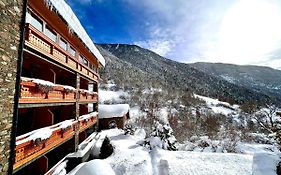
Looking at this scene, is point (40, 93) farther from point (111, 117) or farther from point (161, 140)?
point (111, 117)

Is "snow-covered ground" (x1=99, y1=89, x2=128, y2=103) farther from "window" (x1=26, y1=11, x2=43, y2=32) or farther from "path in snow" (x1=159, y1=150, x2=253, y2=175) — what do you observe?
"window" (x1=26, y1=11, x2=43, y2=32)

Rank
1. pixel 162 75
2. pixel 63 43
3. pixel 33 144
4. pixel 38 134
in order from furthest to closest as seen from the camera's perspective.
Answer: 1. pixel 162 75
2. pixel 63 43
3. pixel 38 134
4. pixel 33 144

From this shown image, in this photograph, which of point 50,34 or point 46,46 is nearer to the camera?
point 46,46

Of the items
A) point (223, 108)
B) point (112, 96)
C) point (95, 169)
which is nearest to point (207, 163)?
point (95, 169)

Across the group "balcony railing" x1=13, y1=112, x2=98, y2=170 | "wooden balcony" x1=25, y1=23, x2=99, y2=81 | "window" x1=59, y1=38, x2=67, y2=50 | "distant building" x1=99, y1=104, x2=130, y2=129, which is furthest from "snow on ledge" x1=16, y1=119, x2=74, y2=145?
"distant building" x1=99, y1=104, x2=130, y2=129

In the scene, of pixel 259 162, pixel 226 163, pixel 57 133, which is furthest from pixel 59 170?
pixel 226 163

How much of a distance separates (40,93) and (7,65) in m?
2.47

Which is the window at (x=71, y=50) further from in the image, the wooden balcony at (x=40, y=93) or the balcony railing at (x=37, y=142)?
the balcony railing at (x=37, y=142)

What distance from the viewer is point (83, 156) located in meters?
14.7

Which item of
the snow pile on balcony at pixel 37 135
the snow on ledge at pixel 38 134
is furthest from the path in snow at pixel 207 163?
the snow pile on balcony at pixel 37 135

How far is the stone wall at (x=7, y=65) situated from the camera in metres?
6.72

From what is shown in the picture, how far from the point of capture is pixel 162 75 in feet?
395

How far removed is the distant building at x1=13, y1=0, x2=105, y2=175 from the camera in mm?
8336

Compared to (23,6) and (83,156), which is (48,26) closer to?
(23,6)
